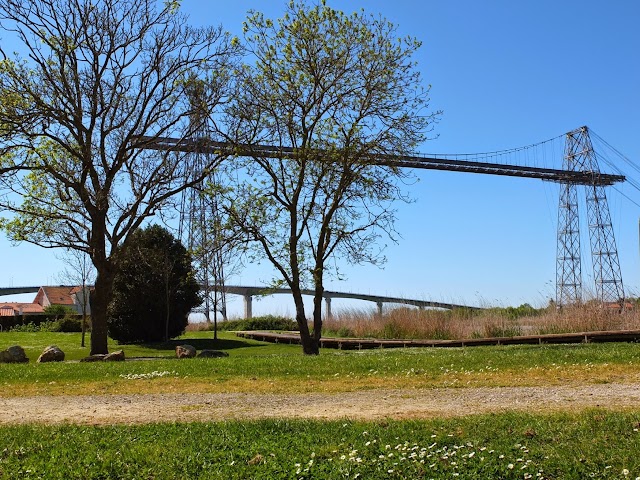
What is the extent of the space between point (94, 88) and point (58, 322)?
77.9ft

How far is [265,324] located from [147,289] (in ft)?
43.0

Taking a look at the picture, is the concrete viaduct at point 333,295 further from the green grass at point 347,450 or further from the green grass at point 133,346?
the green grass at point 347,450

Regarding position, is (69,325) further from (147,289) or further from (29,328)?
(147,289)

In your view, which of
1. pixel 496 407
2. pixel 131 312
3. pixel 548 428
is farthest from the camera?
pixel 131 312

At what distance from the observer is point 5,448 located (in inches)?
270

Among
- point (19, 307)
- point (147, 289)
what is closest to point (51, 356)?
point (147, 289)

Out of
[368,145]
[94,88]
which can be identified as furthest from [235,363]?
[94,88]

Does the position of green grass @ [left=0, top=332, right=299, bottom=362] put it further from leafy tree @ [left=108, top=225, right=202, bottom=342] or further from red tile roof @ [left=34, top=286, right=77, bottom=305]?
red tile roof @ [left=34, top=286, right=77, bottom=305]

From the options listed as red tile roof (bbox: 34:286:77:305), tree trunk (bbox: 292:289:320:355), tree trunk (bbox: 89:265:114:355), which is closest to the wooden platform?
tree trunk (bbox: 292:289:320:355)

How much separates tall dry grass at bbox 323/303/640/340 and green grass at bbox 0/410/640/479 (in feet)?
54.1

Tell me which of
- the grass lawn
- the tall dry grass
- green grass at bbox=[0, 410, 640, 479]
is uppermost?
the tall dry grass

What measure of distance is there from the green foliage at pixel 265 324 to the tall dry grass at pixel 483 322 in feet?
31.2

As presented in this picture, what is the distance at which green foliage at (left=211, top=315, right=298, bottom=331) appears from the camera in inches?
1663

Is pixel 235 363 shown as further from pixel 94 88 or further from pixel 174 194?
pixel 94 88
